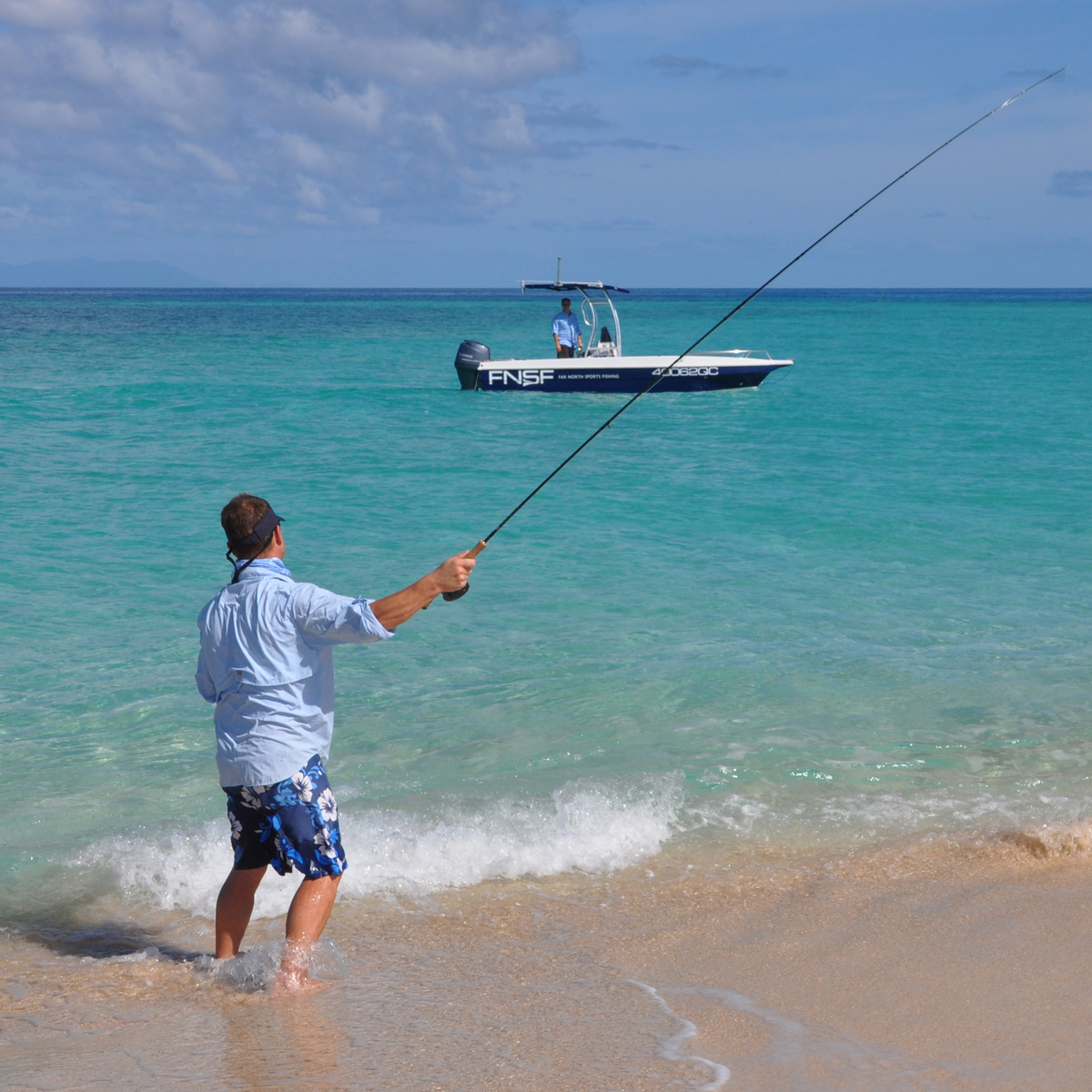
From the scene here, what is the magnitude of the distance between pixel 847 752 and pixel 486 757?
1.70m

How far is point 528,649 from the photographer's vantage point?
705cm

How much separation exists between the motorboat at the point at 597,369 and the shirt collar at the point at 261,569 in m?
17.2

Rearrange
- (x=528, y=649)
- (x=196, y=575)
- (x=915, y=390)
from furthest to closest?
1. (x=915, y=390)
2. (x=196, y=575)
3. (x=528, y=649)

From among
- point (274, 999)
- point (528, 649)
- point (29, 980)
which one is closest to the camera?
point (274, 999)

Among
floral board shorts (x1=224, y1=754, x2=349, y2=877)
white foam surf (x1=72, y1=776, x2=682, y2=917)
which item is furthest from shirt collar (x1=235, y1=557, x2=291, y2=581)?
white foam surf (x1=72, y1=776, x2=682, y2=917)

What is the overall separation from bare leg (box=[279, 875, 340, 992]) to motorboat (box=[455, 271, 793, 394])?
57.3 ft

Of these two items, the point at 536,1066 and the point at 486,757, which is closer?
the point at 536,1066

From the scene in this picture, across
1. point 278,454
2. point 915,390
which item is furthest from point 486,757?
point 915,390

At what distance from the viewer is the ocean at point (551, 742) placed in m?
3.13

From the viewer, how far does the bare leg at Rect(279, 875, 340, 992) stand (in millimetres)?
3137

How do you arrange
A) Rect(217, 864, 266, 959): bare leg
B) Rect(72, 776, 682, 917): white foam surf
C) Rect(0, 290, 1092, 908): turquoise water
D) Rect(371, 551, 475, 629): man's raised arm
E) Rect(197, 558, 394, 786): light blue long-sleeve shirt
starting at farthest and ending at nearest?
Rect(0, 290, 1092, 908): turquoise water
Rect(72, 776, 682, 917): white foam surf
Rect(217, 864, 266, 959): bare leg
Rect(197, 558, 394, 786): light blue long-sleeve shirt
Rect(371, 551, 475, 629): man's raised arm

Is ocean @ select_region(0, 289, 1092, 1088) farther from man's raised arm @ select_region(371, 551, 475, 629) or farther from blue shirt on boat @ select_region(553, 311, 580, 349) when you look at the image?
blue shirt on boat @ select_region(553, 311, 580, 349)

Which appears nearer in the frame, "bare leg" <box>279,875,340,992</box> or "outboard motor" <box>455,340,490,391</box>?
"bare leg" <box>279,875,340,992</box>

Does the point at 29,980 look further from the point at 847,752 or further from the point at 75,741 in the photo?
the point at 847,752
